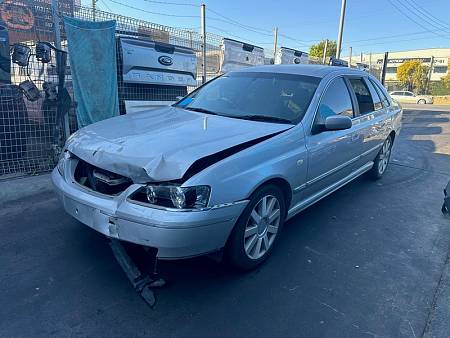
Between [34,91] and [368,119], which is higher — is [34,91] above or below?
above

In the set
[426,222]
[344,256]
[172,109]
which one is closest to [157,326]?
[344,256]

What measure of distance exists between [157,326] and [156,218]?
70cm

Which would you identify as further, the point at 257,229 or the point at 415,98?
the point at 415,98

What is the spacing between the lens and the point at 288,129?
296 cm

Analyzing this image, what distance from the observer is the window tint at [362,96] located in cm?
426

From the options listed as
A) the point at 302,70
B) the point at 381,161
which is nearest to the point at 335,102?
the point at 302,70

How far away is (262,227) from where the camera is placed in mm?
2787

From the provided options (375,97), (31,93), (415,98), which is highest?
(415,98)

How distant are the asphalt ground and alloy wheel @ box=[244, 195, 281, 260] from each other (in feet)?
0.60

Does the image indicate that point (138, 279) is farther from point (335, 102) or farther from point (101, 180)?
point (335, 102)

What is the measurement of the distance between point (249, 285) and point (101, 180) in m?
1.39

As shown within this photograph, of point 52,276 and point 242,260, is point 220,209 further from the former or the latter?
point 52,276

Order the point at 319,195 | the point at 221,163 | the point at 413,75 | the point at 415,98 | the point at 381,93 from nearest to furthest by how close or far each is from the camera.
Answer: the point at 221,163 < the point at 319,195 < the point at 381,93 < the point at 415,98 < the point at 413,75

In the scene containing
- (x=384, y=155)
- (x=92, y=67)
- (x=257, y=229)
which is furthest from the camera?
(x=384, y=155)
